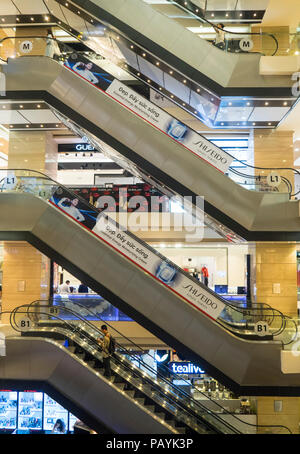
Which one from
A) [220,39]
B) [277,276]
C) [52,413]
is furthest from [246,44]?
[52,413]

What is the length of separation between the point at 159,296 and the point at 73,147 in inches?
330

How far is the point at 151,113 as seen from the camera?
34.0 feet

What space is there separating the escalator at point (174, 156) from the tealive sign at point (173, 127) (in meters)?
0.03

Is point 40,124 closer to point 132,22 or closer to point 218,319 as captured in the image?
point 132,22

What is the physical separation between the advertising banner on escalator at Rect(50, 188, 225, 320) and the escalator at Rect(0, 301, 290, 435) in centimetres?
206

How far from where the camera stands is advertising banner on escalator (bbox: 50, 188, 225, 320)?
31.3 ft

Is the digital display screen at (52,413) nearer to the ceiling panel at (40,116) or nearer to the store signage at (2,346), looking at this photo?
the store signage at (2,346)

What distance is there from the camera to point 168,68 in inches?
427

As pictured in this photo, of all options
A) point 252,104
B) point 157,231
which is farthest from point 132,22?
point 157,231

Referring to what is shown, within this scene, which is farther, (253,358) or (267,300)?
(267,300)

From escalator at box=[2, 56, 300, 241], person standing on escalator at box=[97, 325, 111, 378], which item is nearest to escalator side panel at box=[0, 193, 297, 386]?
person standing on escalator at box=[97, 325, 111, 378]

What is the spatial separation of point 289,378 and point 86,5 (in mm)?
10617

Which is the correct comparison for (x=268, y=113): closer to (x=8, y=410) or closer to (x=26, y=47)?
(x=26, y=47)
